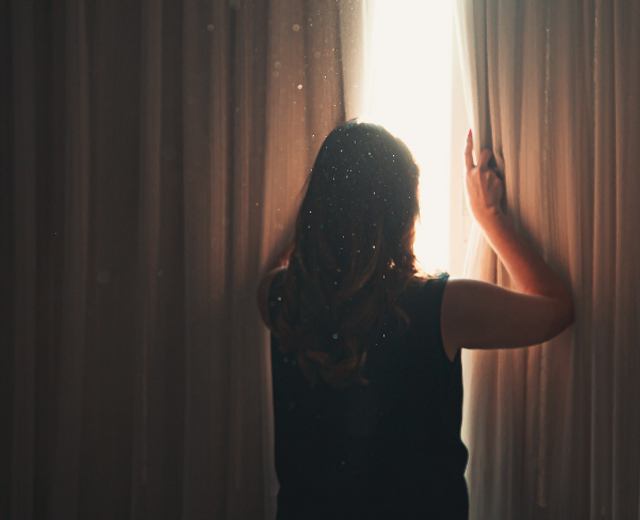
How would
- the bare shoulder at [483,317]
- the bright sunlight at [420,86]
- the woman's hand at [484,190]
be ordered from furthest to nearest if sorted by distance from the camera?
the bright sunlight at [420,86], the woman's hand at [484,190], the bare shoulder at [483,317]

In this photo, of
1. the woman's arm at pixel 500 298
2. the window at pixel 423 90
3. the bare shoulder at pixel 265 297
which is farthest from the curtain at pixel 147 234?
the woman's arm at pixel 500 298

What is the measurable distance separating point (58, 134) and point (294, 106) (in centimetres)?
76

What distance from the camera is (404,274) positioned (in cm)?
85

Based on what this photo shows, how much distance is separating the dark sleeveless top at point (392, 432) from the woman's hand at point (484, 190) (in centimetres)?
35

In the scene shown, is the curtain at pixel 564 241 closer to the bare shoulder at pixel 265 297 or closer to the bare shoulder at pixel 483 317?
the bare shoulder at pixel 483 317

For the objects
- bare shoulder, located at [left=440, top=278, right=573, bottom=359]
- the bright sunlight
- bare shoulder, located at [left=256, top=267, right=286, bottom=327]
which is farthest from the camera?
the bright sunlight

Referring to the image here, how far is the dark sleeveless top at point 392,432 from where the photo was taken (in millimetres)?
827

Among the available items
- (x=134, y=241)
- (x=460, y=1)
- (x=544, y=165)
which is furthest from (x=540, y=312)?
(x=134, y=241)

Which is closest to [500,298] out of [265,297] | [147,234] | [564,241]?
[564,241]

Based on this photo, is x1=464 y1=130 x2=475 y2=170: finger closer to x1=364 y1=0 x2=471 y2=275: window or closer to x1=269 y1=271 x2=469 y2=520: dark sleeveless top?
x1=364 y1=0 x2=471 y2=275: window

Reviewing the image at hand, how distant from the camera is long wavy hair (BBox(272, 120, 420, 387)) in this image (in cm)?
85

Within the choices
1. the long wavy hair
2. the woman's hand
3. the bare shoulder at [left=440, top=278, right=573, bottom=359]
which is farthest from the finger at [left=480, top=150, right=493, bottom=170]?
the bare shoulder at [left=440, top=278, right=573, bottom=359]

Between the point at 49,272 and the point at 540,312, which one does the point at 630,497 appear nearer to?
the point at 540,312

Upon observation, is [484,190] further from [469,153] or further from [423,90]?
[423,90]
